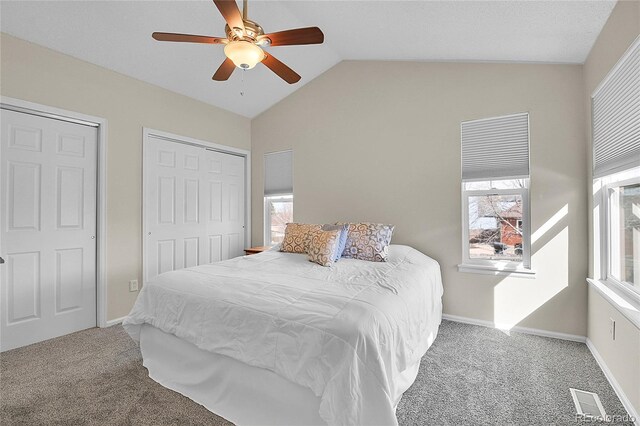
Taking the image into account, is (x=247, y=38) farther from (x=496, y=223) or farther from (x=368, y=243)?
(x=496, y=223)

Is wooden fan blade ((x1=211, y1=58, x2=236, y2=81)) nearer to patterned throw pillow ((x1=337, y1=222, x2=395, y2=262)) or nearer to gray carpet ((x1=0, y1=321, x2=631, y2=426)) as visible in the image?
patterned throw pillow ((x1=337, y1=222, x2=395, y2=262))

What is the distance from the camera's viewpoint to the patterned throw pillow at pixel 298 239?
3035 millimetres

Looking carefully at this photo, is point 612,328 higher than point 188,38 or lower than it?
lower

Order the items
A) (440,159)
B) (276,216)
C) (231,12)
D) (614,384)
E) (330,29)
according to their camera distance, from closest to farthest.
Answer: (231,12) → (614,384) → (330,29) → (440,159) → (276,216)

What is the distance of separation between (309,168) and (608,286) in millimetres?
3121

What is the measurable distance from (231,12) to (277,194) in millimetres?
2821

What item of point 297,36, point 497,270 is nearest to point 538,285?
point 497,270

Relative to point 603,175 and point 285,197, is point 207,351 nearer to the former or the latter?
point 285,197

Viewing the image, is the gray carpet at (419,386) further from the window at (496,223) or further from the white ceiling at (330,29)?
the white ceiling at (330,29)

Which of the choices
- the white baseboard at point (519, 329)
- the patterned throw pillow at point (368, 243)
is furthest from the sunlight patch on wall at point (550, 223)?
the patterned throw pillow at point (368, 243)

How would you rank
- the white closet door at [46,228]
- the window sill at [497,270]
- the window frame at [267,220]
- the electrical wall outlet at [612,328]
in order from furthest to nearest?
the window frame at [267,220] → the window sill at [497,270] → the white closet door at [46,228] → the electrical wall outlet at [612,328]

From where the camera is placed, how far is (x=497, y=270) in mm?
2863

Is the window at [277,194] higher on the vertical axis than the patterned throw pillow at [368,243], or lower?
higher

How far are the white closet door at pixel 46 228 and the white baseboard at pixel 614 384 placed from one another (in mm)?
4256
